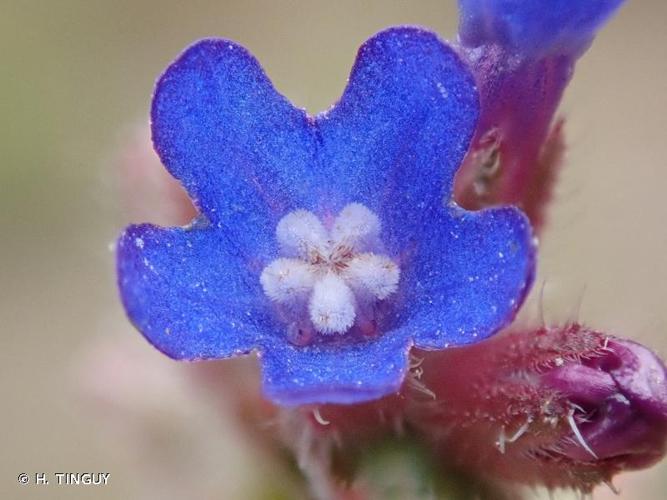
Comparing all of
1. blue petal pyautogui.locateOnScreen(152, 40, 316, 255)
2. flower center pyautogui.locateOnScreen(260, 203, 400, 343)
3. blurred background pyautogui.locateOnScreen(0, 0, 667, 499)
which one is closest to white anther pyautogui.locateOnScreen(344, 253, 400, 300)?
flower center pyautogui.locateOnScreen(260, 203, 400, 343)

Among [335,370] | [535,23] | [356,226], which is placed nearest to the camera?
[335,370]

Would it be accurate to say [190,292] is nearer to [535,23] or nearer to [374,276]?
[374,276]

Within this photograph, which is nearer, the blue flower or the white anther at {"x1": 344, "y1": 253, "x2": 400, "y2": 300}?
the blue flower

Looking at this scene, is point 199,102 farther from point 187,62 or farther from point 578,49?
point 578,49

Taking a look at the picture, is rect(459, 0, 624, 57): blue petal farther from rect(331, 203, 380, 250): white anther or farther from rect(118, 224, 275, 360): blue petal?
rect(118, 224, 275, 360): blue petal

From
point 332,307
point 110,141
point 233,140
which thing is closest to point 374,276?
point 332,307

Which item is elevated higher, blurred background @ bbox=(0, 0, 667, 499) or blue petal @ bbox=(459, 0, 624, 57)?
blurred background @ bbox=(0, 0, 667, 499)
